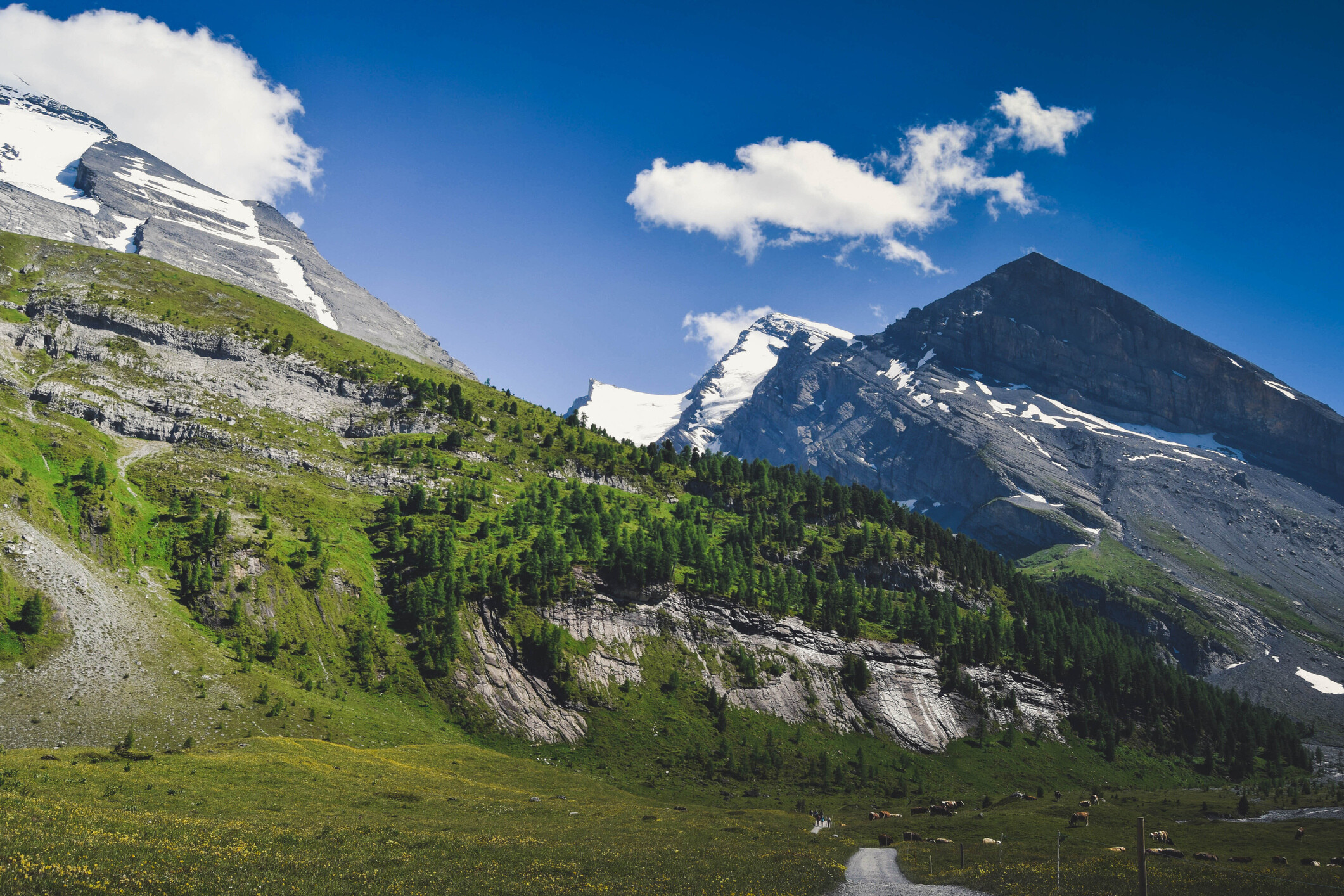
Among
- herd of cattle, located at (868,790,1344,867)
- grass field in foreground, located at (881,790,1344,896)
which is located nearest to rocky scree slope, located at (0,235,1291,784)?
herd of cattle, located at (868,790,1344,867)

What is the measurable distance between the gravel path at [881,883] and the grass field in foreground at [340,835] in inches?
66.9

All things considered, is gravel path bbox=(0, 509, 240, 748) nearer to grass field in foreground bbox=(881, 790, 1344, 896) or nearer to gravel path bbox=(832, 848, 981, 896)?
gravel path bbox=(832, 848, 981, 896)

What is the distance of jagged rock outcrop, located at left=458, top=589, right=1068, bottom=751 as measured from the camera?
Answer: 136 metres

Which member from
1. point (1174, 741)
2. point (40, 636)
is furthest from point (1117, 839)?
point (1174, 741)

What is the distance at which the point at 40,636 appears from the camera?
8888 centimetres

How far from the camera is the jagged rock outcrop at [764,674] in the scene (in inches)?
5363

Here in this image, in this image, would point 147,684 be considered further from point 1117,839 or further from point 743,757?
point 1117,839

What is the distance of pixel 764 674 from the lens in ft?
535

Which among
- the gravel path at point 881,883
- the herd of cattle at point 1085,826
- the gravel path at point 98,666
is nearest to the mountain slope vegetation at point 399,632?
the gravel path at point 98,666

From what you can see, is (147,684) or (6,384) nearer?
(147,684)

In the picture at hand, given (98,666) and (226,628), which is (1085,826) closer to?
(98,666)

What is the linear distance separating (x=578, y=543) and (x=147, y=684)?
9693 centimetres

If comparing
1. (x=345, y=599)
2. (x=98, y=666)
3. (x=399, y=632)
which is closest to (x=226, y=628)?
(x=345, y=599)

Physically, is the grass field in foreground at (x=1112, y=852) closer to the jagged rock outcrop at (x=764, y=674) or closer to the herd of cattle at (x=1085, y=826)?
the herd of cattle at (x=1085, y=826)
